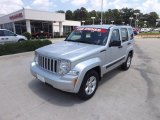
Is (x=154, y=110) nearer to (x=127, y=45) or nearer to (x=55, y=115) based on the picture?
(x=55, y=115)

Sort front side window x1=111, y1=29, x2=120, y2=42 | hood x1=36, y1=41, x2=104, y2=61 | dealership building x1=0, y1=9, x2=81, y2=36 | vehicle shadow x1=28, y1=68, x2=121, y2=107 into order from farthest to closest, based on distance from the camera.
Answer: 1. dealership building x1=0, y1=9, x2=81, y2=36
2. front side window x1=111, y1=29, x2=120, y2=42
3. vehicle shadow x1=28, y1=68, x2=121, y2=107
4. hood x1=36, y1=41, x2=104, y2=61

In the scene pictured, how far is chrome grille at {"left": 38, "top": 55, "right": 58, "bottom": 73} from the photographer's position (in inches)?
170

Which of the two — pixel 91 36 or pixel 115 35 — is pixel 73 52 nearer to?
pixel 91 36

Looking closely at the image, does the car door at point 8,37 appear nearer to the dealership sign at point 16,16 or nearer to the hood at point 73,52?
the hood at point 73,52

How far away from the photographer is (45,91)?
5.10m

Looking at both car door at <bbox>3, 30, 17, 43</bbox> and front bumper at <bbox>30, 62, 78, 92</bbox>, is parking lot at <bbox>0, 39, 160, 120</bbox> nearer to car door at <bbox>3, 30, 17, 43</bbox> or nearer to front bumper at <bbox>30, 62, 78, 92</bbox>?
front bumper at <bbox>30, 62, 78, 92</bbox>

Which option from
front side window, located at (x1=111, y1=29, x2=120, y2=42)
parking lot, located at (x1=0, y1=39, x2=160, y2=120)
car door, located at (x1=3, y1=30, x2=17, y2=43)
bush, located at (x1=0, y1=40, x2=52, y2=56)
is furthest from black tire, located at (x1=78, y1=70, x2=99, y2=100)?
car door, located at (x1=3, y1=30, x2=17, y2=43)

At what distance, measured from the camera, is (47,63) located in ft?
14.8

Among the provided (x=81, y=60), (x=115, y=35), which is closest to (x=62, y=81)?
(x=81, y=60)

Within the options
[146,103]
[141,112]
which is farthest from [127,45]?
[141,112]

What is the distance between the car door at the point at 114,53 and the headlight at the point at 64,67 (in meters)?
1.67

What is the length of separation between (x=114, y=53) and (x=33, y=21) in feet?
105

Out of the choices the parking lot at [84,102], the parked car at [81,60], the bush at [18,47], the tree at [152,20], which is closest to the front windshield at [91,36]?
the parked car at [81,60]

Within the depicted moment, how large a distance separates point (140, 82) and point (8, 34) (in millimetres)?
12173
